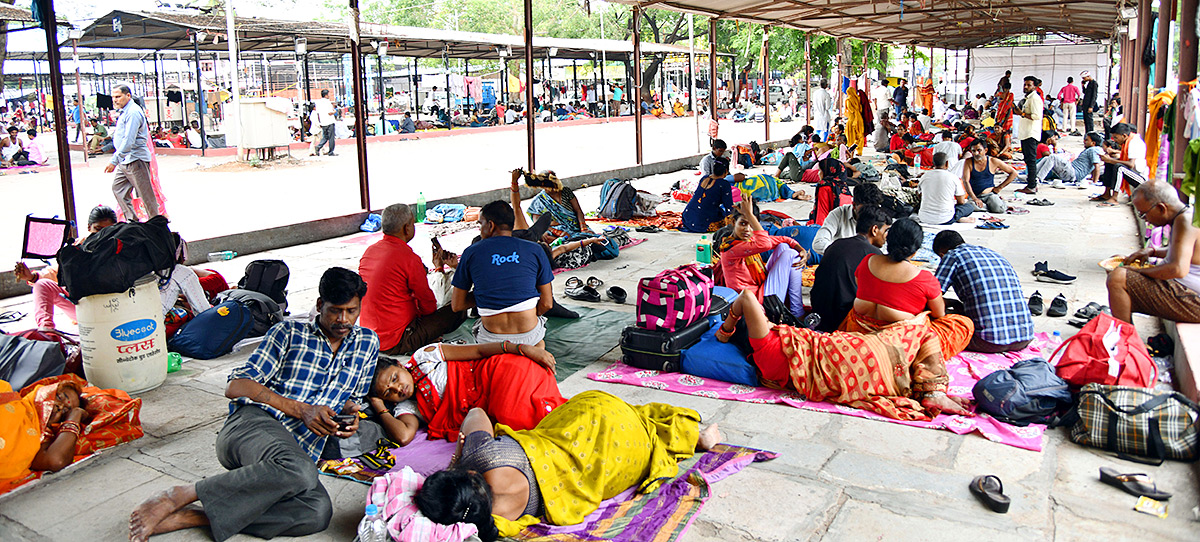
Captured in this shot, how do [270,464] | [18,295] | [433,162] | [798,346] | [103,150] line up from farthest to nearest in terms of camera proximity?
[103,150], [433,162], [18,295], [798,346], [270,464]

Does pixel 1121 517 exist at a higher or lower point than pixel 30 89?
lower

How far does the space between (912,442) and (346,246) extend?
701 centimetres

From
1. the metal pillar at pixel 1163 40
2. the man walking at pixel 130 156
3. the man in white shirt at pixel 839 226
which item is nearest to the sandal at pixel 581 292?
the man in white shirt at pixel 839 226

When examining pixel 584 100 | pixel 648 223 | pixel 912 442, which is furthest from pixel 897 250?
pixel 584 100

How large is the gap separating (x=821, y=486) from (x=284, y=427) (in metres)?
2.24

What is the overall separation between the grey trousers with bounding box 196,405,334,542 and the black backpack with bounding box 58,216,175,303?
6.29 ft

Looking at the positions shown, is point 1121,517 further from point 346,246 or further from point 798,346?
point 346,246

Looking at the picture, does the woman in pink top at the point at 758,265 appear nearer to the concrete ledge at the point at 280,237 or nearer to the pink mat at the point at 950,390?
the pink mat at the point at 950,390

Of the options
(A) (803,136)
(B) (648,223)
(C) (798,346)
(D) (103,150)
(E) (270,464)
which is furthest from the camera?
(D) (103,150)

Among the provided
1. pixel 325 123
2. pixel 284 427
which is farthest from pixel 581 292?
pixel 325 123

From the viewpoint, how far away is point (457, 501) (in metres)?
2.90

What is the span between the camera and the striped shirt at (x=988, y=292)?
5129 millimetres

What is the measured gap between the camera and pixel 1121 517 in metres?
3.39

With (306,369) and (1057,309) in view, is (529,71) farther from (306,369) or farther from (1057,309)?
(306,369)
